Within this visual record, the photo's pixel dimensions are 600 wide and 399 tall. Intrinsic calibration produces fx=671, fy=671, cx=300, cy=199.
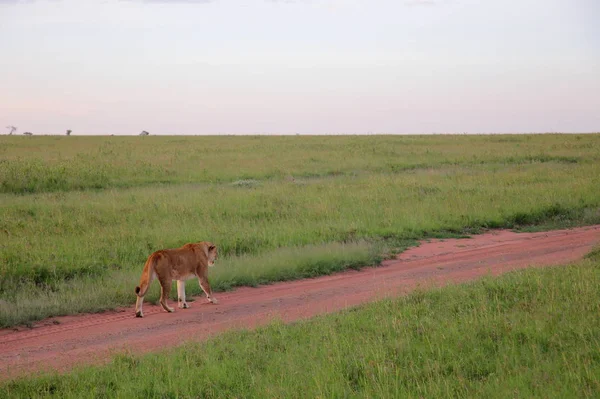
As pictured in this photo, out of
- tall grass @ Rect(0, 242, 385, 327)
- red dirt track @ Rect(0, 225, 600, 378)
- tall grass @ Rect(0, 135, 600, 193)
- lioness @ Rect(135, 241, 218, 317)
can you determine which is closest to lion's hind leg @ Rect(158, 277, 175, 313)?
lioness @ Rect(135, 241, 218, 317)

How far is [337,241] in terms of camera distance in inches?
600

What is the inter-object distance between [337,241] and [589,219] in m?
7.86

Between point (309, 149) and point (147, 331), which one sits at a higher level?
point (309, 149)

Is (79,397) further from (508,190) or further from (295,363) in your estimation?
(508,190)

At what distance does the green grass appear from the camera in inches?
228

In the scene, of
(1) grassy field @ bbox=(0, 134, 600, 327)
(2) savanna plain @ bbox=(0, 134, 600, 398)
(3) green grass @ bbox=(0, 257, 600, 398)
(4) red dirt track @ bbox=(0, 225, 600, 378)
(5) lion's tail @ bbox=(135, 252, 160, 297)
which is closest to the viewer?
(3) green grass @ bbox=(0, 257, 600, 398)

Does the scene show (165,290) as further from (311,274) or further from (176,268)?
(311,274)

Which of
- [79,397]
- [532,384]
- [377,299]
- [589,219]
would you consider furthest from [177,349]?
[589,219]

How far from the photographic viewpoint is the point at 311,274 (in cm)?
1253

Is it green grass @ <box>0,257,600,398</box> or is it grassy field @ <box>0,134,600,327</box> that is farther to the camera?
grassy field @ <box>0,134,600,327</box>

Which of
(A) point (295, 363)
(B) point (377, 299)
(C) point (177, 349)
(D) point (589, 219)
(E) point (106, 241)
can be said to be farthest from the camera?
(D) point (589, 219)

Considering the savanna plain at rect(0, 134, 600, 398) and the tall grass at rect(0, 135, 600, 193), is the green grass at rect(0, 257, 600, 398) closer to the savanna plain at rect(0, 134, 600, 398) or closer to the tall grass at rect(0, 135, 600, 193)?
the savanna plain at rect(0, 134, 600, 398)

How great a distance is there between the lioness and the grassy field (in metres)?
1.05

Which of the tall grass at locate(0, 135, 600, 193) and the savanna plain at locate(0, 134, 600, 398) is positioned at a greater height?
the tall grass at locate(0, 135, 600, 193)
